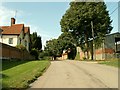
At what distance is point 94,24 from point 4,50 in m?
29.1

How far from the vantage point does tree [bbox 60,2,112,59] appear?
6181 centimetres

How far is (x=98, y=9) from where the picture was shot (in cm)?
6184

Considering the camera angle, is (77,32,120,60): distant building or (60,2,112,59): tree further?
(77,32,120,60): distant building

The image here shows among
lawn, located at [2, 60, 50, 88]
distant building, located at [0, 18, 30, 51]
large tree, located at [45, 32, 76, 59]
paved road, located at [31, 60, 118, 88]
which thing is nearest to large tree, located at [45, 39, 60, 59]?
large tree, located at [45, 32, 76, 59]

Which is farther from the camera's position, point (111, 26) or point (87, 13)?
point (111, 26)

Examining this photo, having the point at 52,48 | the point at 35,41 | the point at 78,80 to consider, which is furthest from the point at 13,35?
the point at 52,48

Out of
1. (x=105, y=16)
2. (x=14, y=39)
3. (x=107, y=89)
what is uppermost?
(x=105, y=16)

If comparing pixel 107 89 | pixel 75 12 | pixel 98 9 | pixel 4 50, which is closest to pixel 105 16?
pixel 98 9

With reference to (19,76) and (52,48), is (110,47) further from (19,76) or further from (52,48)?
(52,48)

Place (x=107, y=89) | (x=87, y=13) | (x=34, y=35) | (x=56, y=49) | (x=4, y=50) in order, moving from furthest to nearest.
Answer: (x=56, y=49) < (x=34, y=35) < (x=87, y=13) < (x=4, y=50) < (x=107, y=89)

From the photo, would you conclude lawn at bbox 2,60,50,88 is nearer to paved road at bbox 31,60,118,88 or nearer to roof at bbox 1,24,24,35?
paved road at bbox 31,60,118,88

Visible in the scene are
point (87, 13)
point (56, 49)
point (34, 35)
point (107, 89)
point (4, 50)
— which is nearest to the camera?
point (107, 89)

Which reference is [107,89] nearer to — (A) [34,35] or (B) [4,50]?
(B) [4,50]

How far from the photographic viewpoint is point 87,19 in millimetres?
62031
